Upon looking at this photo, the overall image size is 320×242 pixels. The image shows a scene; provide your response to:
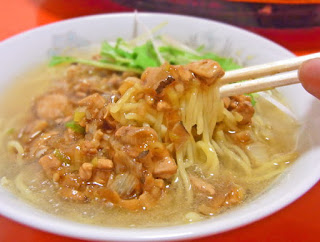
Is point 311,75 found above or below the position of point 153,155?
above

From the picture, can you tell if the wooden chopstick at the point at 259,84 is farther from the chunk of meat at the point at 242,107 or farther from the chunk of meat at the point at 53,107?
the chunk of meat at the point at 53,107

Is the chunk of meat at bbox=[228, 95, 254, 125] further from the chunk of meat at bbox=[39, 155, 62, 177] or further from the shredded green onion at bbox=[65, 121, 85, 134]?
the chunk of meat at bbox=[39, 155, 62, 177]

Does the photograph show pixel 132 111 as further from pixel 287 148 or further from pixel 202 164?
pixel 287 148

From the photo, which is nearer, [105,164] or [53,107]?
[105,164]

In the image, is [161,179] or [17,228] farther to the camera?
[161,179]

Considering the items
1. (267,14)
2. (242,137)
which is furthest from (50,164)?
(267,14)

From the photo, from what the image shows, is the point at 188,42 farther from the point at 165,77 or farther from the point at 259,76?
the point at 165,77

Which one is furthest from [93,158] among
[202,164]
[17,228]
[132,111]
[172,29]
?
[172,29]
